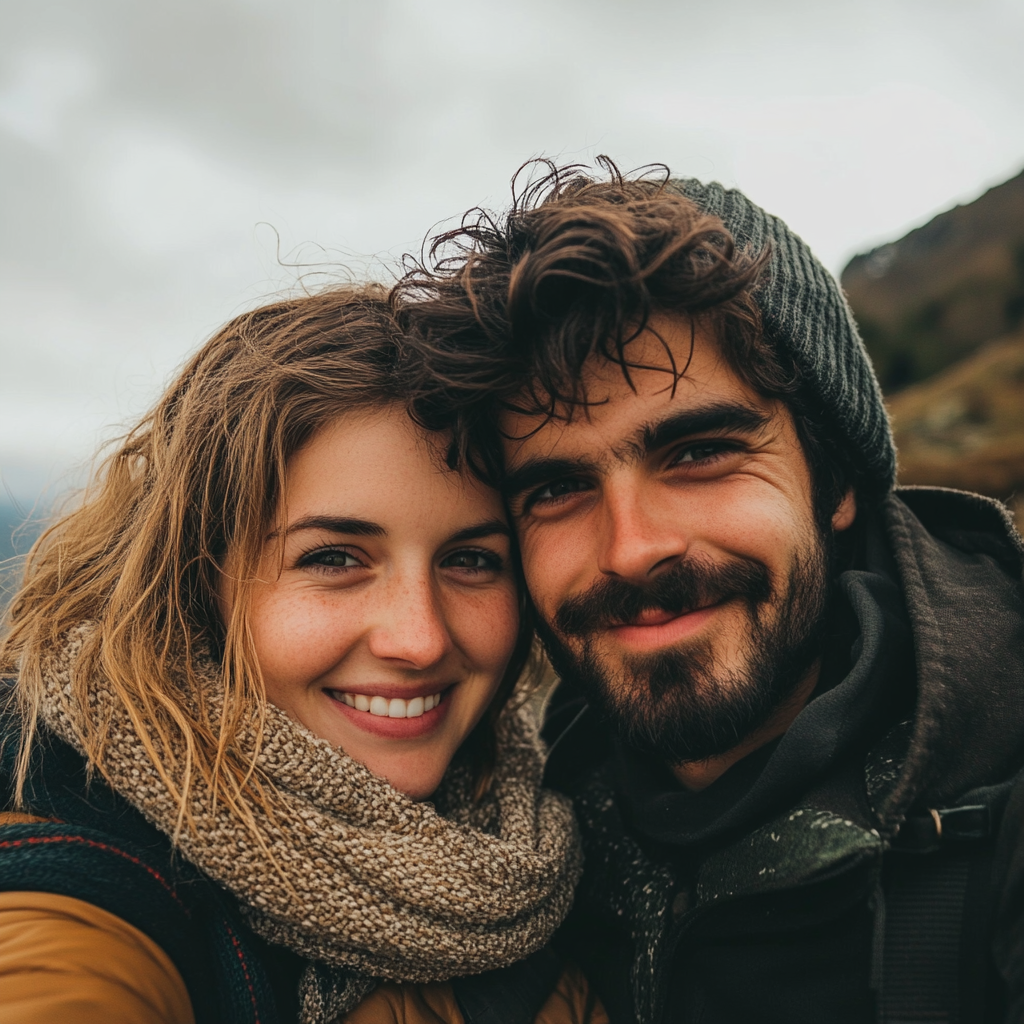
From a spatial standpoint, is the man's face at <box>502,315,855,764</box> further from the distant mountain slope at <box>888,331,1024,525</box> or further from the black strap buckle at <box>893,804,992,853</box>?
the distant mountain slope at <box>888,331,1024,525</box>

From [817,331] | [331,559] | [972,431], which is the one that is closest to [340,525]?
[331,559]

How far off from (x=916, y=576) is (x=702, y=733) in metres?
0.63

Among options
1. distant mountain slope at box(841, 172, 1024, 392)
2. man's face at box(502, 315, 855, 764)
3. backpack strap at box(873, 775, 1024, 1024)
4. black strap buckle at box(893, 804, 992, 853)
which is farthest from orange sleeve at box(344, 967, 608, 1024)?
distant mountain slope at box(841, 172, 1024, 392)

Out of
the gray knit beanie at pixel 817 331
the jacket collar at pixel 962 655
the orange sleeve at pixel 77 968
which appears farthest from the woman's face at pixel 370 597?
the jacket collar at pixel 962 655

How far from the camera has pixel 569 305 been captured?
6.46ft

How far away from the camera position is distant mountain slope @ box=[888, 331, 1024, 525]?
12430mm

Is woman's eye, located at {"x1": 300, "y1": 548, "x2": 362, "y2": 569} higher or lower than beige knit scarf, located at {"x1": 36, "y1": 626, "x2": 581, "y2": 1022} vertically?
higher

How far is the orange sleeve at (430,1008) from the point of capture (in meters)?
1.86

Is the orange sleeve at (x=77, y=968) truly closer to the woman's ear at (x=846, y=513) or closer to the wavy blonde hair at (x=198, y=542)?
the wavy blonde hair at (x=198, y=542)

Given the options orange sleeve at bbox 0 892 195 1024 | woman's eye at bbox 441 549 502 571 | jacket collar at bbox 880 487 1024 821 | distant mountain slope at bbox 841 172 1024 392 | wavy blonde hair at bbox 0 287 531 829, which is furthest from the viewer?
distant mountain slope at bbox 841 172 1024 392

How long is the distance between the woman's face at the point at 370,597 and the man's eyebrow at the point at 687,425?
48 centimetres

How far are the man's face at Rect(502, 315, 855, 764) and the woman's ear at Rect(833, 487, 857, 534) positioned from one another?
0.22 meters

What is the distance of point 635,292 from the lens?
1899mm

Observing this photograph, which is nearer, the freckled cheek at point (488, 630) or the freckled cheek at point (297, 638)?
the freckled cheek at point (297, 638)
